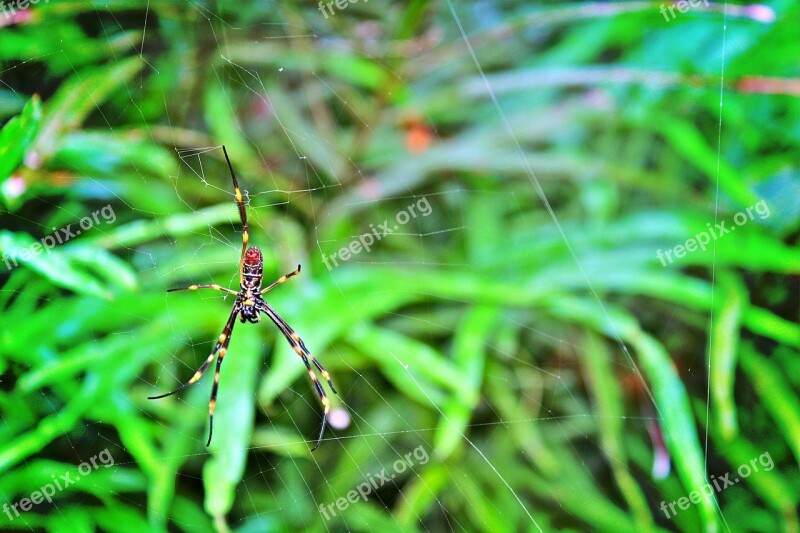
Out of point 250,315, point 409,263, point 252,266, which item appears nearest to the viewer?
point 252,266

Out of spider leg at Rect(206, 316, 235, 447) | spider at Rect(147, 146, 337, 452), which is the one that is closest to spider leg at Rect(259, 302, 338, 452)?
spider at Rect(147, 146, 337, 452)

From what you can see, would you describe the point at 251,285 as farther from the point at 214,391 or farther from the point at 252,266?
the point at 214,391

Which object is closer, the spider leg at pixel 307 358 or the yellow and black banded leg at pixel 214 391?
the yellow and black banded leg at pixel 214 391

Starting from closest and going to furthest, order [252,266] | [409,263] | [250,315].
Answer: [252,266], [250,315], [409,263]

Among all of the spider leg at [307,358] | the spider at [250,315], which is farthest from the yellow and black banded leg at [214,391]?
the spider leg at [307,358]

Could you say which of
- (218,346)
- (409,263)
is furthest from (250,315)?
(409,263)

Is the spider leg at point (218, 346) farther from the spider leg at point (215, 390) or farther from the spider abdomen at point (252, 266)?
the spider abdomen at point (252, 266)
